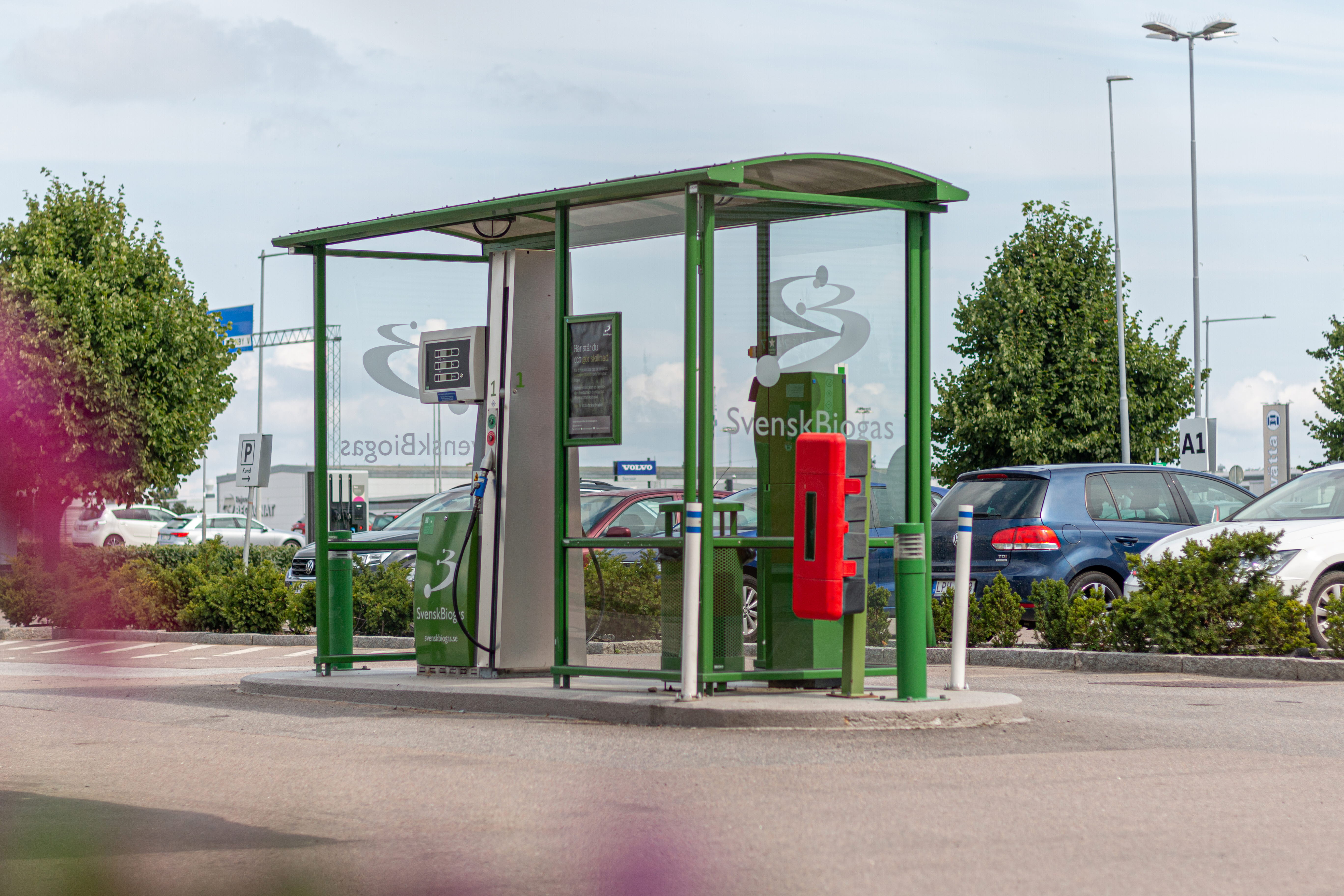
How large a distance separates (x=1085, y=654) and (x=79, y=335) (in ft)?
37.7

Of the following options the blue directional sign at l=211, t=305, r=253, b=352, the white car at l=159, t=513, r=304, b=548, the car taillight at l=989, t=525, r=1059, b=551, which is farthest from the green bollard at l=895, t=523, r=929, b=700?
the blue directional sign at l=211, t=305, r=253, b=352

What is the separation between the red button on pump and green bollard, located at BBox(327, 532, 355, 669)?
441 cm

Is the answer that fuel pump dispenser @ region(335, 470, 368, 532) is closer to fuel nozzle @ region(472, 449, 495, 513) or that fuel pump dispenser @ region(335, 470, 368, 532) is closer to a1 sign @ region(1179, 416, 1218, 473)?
fuel nozzle @ region(472, 449, 495, 513)

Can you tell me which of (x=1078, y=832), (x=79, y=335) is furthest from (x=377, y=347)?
(x=79, y=335)

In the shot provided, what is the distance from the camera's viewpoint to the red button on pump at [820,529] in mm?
8859

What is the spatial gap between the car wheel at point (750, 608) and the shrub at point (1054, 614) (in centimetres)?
386

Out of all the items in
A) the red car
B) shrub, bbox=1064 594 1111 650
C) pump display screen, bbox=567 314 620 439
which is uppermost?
pump display screen, bbox=567 314 620 439

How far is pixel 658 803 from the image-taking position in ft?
20.3

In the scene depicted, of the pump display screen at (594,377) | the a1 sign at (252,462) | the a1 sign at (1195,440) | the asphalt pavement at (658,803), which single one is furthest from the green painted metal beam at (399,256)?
the a1 sign at (1195,440)

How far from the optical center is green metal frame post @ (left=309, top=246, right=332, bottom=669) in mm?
11703

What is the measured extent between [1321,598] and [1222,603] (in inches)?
42.2

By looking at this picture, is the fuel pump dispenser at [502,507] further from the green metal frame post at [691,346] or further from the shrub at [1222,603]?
the shrub at [1222,603]

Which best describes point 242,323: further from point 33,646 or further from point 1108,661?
point 1108,661

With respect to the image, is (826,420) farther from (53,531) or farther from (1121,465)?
(53,531)
